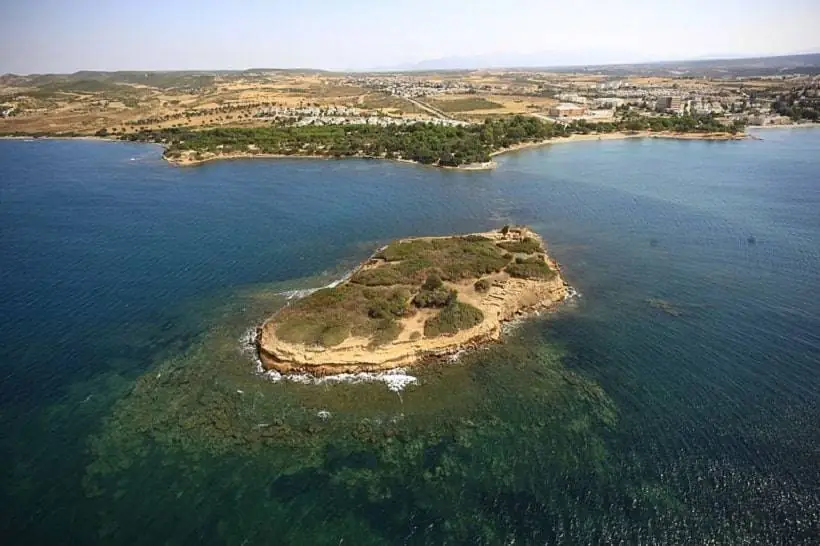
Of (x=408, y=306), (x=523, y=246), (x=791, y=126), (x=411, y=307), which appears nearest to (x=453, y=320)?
(x=411, y=307)

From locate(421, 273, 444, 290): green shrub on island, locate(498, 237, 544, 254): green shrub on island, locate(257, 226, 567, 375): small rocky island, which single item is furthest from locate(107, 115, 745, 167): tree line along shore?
locate(421, 273, 444, 290): green shrub on island

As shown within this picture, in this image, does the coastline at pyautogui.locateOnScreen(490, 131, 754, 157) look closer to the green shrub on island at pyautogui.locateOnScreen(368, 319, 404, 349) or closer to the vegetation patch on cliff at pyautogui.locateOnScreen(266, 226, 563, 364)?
the vegetation patch on cliff at pyautogui.locateOnScreen(266, 226, 563, 364)

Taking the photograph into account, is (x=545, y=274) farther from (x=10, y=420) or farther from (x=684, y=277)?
(x=10, y=420)

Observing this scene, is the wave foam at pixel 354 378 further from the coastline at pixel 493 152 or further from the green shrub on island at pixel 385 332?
the coastline at pixel 493 152

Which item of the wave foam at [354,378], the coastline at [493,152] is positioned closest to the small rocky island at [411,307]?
the wave foam at [354,378]

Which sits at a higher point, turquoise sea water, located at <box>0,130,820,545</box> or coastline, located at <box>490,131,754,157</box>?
coastline, located at <box>490,131,754,157</box>

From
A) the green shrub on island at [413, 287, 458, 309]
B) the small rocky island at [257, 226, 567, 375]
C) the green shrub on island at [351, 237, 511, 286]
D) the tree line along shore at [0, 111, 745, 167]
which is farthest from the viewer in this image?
the tree line along shore at [0, 111, 745, 167]
